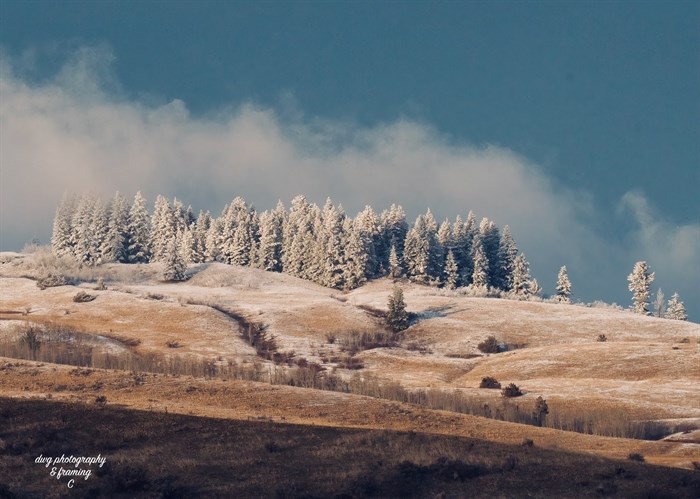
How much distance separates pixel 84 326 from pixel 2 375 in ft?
171

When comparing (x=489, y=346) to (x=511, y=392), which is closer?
(x=511, y=392)

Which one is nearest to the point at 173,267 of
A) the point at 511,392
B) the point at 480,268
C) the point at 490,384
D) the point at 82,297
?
the point at 82,297

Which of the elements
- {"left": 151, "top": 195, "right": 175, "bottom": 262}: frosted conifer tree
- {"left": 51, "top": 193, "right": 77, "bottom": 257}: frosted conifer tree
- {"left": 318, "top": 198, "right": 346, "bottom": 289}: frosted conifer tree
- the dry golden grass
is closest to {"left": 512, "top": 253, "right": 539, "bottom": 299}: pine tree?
{"left": 318, "top": 198, "right": 346, "bottom": 289}: frosted conifer tree

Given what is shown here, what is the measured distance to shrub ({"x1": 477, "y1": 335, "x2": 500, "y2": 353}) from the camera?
101 meters

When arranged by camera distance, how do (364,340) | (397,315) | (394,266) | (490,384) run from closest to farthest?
(490,384) → (364,340) → (397,315) → (394,266)

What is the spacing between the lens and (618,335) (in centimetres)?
11150

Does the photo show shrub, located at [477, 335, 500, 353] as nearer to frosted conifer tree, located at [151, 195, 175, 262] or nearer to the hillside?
the hillside

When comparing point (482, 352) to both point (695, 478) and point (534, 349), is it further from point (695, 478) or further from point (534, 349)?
point (695, 478)

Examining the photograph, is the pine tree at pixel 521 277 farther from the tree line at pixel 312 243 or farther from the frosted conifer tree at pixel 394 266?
the frosted conifer tree at pixel 394 266

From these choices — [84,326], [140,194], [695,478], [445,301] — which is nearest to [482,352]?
[445,301]

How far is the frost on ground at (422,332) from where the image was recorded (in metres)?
74.8

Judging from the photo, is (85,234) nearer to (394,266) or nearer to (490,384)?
(394,266)

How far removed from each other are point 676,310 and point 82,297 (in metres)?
112

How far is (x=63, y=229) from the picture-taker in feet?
597
